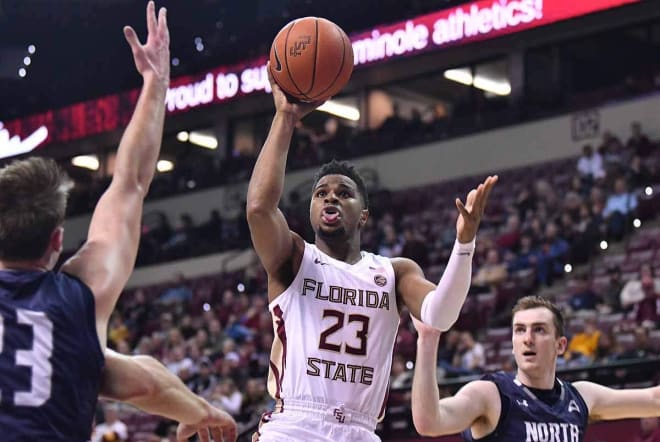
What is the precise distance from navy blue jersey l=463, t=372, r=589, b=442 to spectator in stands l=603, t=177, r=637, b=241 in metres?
10.2

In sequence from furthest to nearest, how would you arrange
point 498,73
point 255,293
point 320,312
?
point 498,73 → point 255,293 → point 320,312

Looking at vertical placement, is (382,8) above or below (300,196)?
above

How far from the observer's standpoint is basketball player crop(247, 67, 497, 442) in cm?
488

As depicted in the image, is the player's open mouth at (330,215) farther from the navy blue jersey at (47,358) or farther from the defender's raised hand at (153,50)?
the navy blue jersey at (47,358)

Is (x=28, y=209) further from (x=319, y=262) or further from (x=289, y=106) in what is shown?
(x=319, y=262)

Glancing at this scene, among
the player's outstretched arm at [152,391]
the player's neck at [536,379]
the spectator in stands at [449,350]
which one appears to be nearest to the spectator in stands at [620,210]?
the spectator in stands at [449,350]

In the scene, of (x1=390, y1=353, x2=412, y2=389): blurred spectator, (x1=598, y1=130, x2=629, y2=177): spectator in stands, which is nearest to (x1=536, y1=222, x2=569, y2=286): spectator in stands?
(x1=598, y1=130, x2=629, y2=177): spectator in stands

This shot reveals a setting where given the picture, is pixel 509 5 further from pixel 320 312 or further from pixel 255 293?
pixel 320 312

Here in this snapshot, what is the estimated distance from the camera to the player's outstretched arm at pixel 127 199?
3184mm

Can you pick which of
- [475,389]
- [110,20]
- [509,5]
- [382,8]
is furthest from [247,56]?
[475,389]

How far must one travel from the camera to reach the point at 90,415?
3113 millimetres

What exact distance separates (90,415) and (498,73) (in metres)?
19.7

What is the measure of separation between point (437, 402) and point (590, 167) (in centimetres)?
1300

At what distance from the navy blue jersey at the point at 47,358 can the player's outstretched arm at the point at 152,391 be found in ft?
0.35
